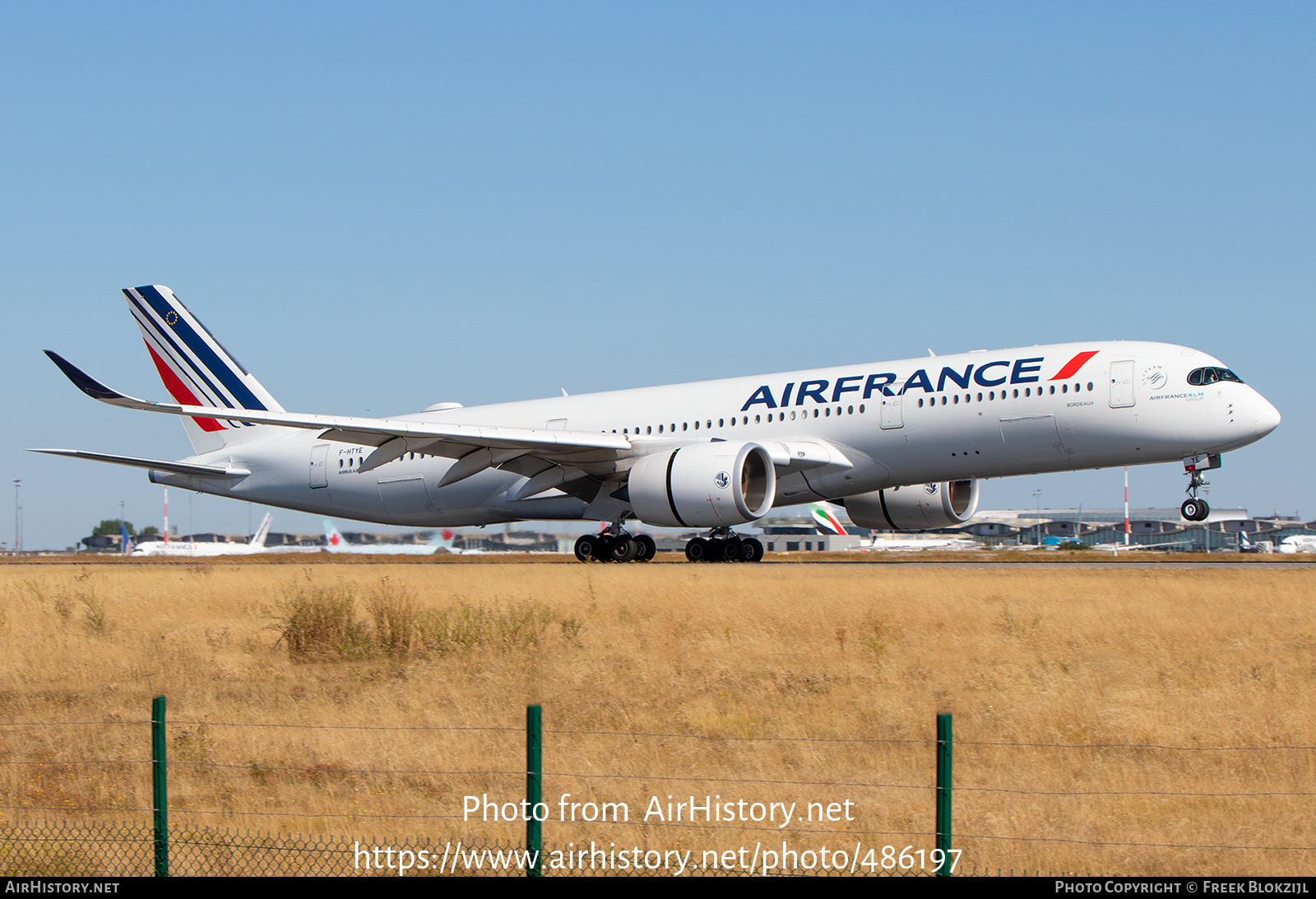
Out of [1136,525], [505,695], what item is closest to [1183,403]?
[505,695]

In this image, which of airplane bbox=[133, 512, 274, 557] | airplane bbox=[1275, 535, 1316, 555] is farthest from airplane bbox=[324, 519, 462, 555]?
airplane bbox=[1275, 535, 1316, 555]

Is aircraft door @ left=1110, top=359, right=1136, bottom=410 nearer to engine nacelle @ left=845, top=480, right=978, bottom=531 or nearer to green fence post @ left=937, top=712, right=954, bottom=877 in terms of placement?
engine nacelle @ left=845, top=480, right=978, bottom=531

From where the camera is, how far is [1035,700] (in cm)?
1274

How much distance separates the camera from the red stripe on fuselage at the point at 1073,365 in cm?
2686

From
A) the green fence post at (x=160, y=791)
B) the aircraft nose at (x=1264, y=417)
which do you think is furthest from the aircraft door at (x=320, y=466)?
the green fence post at (x=160, y=791)

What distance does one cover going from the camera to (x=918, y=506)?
109 feet

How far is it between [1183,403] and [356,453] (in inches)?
851

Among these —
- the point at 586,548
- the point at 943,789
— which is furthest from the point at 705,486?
the point at 943,789

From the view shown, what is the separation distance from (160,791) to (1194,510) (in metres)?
22.9

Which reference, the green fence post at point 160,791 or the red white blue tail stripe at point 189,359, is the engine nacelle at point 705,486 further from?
the green fence post at point 160,791

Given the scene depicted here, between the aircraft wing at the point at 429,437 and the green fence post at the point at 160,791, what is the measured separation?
20804mm

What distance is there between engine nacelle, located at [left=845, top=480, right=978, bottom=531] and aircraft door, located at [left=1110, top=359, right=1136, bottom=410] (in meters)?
6.87

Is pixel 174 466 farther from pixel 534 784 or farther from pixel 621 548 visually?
pixel 534 784

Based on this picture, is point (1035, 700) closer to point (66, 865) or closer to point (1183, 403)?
point (66, 865)
